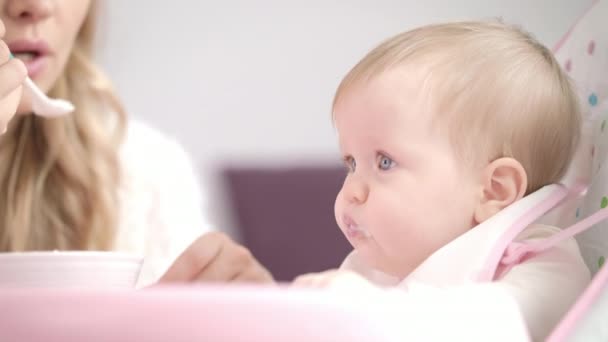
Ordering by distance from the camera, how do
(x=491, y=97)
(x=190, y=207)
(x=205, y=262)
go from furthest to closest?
(x=190, y=207)
(x=205, y=262)
(x=491, y=97)

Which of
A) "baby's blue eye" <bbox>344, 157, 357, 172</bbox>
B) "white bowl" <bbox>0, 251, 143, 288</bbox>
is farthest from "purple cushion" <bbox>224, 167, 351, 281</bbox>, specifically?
"white bowl" <bbox>0, 251, 143, 288</bbox>

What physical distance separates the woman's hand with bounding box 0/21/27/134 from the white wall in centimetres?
133

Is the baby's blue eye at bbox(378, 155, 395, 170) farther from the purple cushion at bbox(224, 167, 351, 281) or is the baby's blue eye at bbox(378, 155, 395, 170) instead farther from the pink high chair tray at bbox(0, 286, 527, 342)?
the purple cushion at bbox(224, 167, 351, 281)

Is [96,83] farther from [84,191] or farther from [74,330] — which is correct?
[74,330]

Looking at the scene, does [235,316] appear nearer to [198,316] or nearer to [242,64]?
[198,316]

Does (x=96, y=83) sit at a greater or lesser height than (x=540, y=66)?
lesser

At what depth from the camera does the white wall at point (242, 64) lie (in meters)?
2.01

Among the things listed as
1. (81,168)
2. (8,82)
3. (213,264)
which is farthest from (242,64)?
(8,82)

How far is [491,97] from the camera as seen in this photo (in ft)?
2.15

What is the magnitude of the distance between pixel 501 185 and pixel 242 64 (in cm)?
152

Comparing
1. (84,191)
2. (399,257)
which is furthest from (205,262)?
(84,191)

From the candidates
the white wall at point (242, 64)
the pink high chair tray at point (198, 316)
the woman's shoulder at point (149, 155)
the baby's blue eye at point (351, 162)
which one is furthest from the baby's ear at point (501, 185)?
the white wall at point (242, 64)

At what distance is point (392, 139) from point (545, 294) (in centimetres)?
18

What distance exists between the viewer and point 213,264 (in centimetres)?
81
